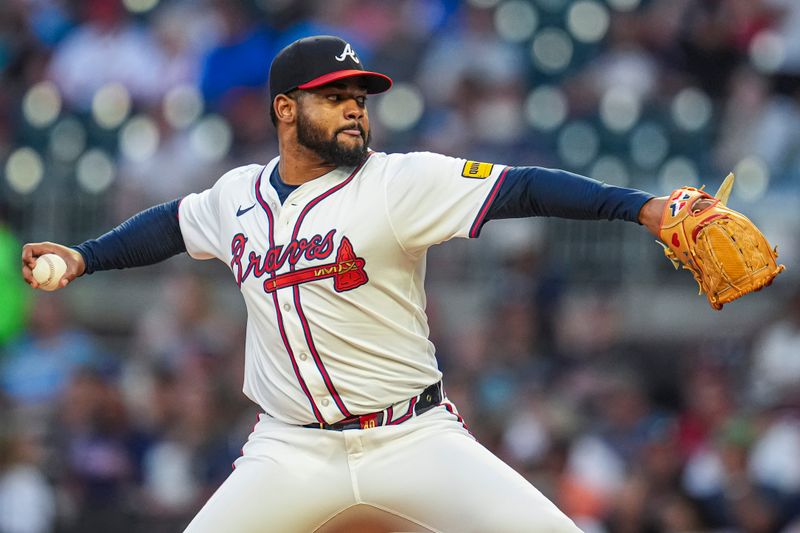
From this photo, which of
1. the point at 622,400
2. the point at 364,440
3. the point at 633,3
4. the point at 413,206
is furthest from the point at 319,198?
the point at 633,3

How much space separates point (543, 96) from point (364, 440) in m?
5.43

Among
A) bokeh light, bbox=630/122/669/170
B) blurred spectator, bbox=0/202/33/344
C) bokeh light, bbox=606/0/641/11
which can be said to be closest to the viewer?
bokeh light, bbox=630/122/669/170

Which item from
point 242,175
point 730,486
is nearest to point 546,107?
point 730,486

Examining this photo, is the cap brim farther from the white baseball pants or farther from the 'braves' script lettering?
the white baseball pants

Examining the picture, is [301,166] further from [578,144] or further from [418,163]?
[578,144]

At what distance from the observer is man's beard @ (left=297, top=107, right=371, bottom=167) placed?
149 inches

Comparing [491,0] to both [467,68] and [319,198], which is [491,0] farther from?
[319,198]

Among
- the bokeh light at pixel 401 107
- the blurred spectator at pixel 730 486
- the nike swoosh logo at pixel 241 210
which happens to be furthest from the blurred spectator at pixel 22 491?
the nike swoosh logo at pixel 241 210

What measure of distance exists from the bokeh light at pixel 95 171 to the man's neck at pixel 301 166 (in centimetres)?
523

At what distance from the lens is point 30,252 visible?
12.7 feet

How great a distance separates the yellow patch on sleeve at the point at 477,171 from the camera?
3.59m

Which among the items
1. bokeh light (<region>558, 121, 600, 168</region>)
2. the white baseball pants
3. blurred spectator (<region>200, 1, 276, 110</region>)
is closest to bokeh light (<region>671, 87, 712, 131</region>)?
bokeh light (<region>558, 121, 600, 168</region>)

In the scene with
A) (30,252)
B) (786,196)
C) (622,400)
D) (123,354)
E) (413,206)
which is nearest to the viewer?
(413,206)

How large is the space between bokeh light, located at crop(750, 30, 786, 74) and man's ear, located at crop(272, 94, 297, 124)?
5.30 meters
